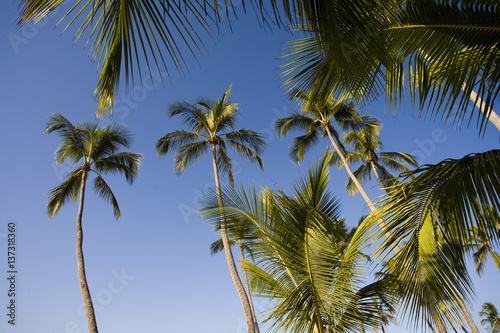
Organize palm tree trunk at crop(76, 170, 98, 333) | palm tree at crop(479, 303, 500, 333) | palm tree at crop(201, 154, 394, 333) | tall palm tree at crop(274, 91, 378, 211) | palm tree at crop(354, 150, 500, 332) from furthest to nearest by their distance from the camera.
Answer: palm tree at crop(479, 303, 500, 333) < tall palm tree at crop(274, 91, 378, 211) < palm tree trunk at crop(76, 170, 98, 333) < palm tree at crop(201, 154, 394, 333) < palm tree at crop(354, 150, 500, 332)

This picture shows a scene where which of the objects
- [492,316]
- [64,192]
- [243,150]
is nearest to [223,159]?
[243,150]

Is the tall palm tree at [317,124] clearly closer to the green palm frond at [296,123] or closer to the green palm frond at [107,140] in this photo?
the green palm frond at [296,123]

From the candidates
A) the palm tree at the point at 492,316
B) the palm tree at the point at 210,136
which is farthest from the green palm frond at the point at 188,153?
the palm tree at the point at 492,316

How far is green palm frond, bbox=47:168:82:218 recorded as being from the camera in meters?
13.4

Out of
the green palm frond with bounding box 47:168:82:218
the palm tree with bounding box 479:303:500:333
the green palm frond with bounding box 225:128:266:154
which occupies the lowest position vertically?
the palm tree with bounding box 479:303:500:333

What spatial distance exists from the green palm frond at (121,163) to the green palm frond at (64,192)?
106cm

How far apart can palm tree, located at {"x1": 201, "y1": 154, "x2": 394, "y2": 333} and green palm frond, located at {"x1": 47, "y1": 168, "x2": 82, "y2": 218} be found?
1270cm

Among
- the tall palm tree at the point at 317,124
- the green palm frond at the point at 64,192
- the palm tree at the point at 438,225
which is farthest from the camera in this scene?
the tall palm tree at the point at 317,124

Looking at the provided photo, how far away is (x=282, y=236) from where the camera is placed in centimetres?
370

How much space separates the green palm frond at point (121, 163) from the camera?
1462 cm

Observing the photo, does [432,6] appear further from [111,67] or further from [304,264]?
[304,264]

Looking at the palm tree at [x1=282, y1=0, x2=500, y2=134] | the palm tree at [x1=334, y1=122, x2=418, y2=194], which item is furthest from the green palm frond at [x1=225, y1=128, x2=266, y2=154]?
the palm tree at [x1=282, y1=0, x2=500, y2=134]

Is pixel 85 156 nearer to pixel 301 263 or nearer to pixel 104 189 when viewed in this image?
pixel 104 189

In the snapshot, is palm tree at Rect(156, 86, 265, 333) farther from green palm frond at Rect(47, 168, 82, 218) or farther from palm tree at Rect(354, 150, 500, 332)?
palm tree at Rect(354, 150, 500, 332)
